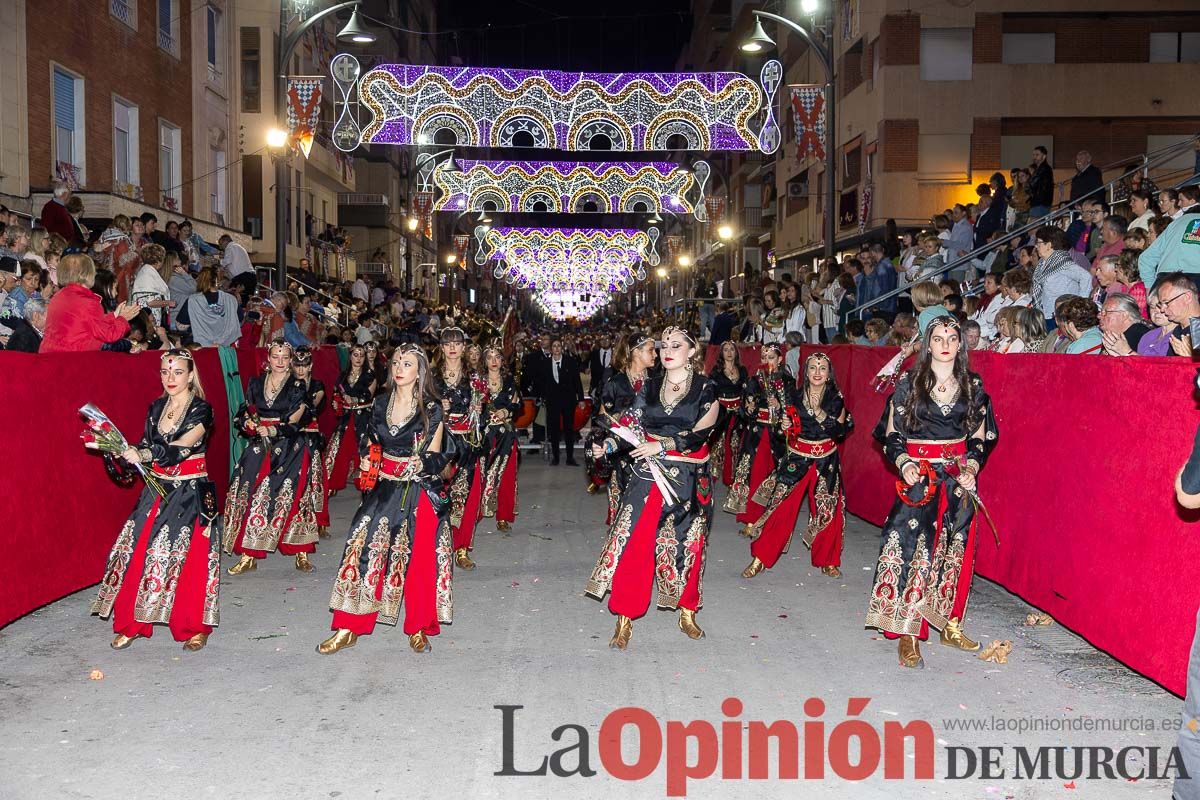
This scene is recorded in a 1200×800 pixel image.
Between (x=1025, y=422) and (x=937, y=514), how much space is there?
6.48 feet

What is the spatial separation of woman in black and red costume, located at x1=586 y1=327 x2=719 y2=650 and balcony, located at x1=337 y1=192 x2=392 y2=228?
43110 mm

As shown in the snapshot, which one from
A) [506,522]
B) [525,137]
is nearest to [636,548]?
[506,522]

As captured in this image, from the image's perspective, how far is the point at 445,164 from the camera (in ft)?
95.7

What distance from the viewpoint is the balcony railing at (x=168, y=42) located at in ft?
76.3

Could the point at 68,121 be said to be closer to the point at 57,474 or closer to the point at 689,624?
the point at 57,474

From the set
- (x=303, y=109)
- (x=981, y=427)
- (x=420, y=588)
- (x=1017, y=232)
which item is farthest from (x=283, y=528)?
(x=303, y=109)

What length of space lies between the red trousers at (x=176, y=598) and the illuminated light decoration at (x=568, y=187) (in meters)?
21.7

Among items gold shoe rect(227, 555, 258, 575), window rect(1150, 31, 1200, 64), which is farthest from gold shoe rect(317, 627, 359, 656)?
window rect(1150, 31, 1200, 64)

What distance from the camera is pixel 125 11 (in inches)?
837

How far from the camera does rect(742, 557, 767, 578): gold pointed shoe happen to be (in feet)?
31.4

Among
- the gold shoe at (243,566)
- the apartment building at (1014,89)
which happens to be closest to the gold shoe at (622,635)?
the gold shoe at (243,566)

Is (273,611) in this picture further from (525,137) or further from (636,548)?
(525,137)

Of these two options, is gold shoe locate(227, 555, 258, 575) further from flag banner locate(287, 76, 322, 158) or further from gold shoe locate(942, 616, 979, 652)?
flag banner locate(287, 76, 322, 158)

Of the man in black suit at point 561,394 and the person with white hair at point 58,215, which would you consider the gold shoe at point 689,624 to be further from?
the man in black suit at point 561,394
